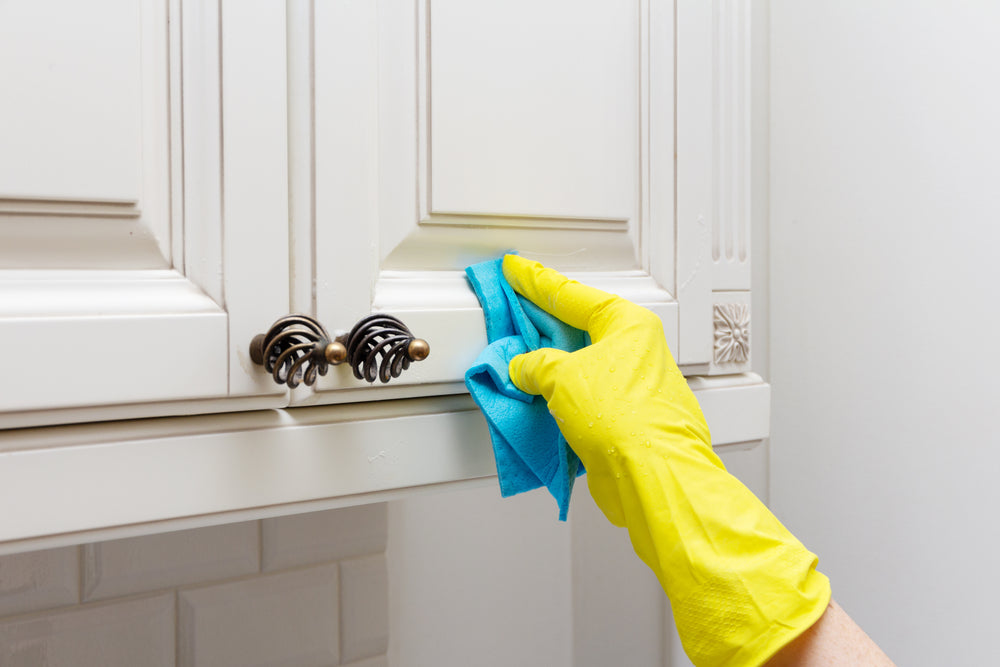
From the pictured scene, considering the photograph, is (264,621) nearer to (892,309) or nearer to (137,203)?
(137,203)

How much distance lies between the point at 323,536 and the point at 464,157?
461 millimetres

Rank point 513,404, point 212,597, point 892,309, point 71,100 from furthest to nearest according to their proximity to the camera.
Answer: point 892,309
point 212,597
point 513,404
point 71,100

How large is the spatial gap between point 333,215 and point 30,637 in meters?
0.49

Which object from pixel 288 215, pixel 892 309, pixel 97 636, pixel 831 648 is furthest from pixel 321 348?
pixel 892 309

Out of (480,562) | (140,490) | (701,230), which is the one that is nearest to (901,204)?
(701,230)

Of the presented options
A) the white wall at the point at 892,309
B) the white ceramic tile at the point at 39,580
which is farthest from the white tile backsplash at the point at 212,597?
the white wall at the point at 892,309

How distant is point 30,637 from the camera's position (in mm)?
606

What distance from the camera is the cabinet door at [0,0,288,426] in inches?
13.5

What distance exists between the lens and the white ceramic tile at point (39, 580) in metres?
0.60

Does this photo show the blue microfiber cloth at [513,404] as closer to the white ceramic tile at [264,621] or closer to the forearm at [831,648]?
the forearm at [831,648]

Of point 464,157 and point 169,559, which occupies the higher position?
point 464,157

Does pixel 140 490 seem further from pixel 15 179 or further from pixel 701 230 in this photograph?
pixel 701 230

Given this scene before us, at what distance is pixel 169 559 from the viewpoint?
662 millimetres

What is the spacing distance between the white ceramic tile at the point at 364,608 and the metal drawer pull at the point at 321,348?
1.44 feet
